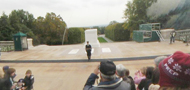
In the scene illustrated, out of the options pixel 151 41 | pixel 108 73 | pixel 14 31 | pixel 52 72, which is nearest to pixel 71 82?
pixel 52 72

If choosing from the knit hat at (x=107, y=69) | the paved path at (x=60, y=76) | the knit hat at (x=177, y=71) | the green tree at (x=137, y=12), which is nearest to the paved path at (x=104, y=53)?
the paved path at (x=60, y=76)

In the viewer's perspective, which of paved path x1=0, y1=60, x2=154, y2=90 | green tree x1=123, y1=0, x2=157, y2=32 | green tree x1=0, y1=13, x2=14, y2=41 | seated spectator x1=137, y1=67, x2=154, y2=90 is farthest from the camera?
green tree x1=0, y1=13, x2=14, y2=41

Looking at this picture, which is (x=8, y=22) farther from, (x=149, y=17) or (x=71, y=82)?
(x=71, y=82)

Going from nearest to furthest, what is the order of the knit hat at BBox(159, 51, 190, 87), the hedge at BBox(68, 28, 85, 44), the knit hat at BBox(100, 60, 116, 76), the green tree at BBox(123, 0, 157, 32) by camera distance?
the knit hat at BBox(159, 51, 190, 87) < the knit hat at BBox(100, 60, 116, 76) < the green tree at BBox(123, 0, 157, 32) < the hedge at BBox(68, 28, 85, 44)

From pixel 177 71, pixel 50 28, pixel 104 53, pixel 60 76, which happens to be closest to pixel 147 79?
pixel 177 71

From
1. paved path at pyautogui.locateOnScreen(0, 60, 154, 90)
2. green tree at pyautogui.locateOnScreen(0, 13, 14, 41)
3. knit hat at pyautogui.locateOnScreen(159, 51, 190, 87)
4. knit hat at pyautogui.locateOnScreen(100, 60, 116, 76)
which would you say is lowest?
paved path at pyautogui.locateOnScreen(0, 60, 154, 90)

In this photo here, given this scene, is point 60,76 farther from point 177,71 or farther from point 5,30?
point 5,30

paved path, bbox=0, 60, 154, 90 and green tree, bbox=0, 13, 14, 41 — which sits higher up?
green tree, bbox=0, 13, 14, 41

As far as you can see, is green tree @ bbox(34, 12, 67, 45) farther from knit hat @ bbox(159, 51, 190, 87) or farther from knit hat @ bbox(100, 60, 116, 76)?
knit hat @ bbox(159, 51, 190, 87)

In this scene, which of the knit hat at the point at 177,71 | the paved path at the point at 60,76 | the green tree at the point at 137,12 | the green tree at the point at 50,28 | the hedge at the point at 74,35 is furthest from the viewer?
the hedge at the point at 74,35

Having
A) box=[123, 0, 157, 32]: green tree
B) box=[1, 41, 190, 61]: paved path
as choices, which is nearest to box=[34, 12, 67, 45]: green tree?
box=[123, 0, 157, 32]: green tree

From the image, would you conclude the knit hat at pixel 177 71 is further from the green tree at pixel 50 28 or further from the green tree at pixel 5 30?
the green tree at pixel 5 30

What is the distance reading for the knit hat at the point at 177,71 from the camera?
1289mm

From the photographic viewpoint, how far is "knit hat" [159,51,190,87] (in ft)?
4.23
